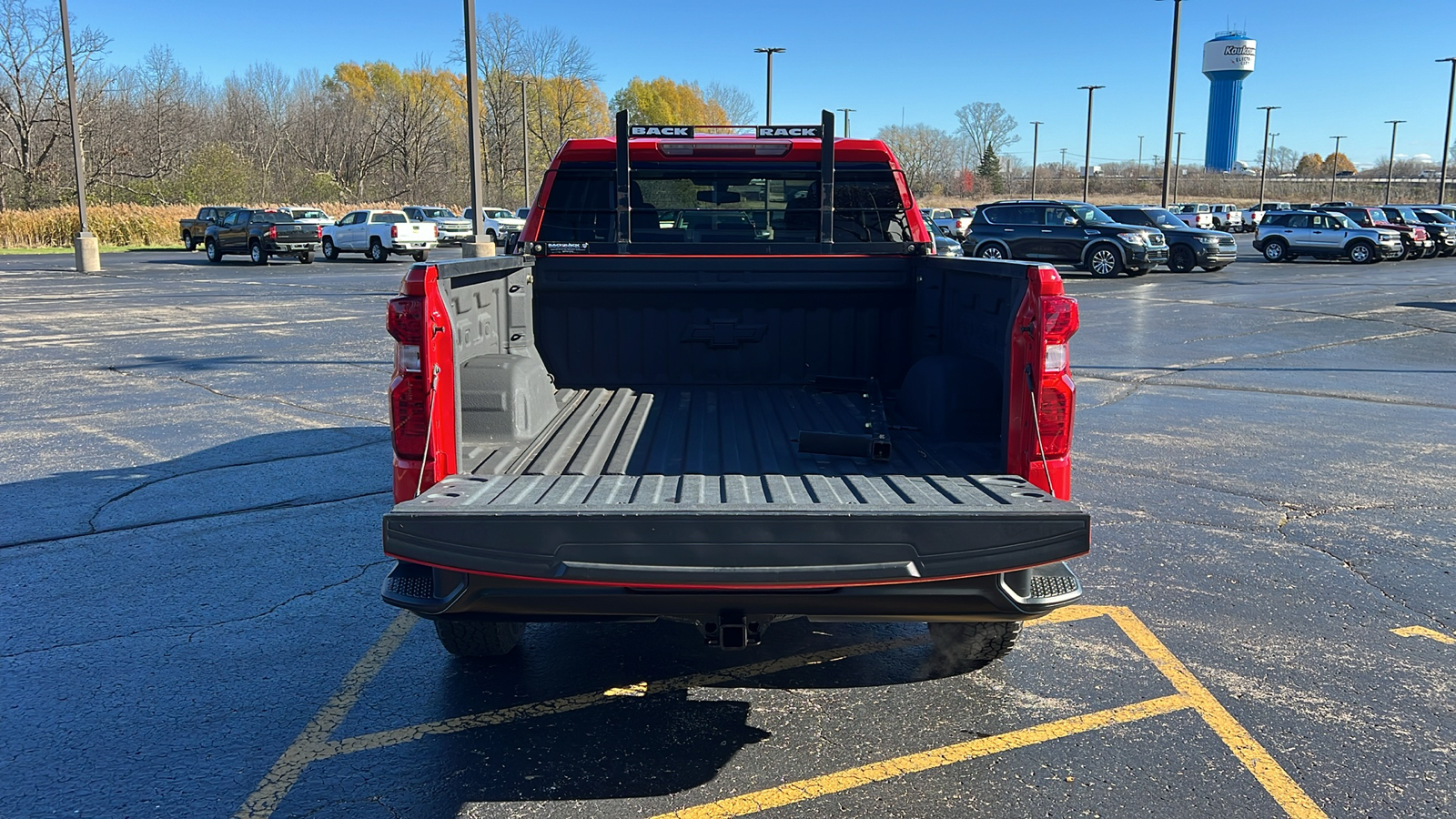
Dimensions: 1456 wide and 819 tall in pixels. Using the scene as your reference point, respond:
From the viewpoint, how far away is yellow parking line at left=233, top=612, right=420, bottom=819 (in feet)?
10.5

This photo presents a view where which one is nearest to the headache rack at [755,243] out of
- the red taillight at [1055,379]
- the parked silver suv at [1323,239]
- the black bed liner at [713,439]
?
the black bed liner at [713,439]

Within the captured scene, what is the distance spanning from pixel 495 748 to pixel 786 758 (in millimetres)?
996

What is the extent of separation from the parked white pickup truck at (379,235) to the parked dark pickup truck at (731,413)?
3079cm

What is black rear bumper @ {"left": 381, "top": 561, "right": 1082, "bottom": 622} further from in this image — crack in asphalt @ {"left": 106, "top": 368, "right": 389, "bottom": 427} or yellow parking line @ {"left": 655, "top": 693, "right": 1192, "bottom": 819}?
crack in asphalt @ {"left": 106, "top": 368, "right": 389, "bottom": 427}

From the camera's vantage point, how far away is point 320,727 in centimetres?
369

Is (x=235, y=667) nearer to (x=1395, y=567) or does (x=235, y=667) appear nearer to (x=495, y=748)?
(x=495, y=748)

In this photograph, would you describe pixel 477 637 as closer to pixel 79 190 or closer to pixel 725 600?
pixel 725 600

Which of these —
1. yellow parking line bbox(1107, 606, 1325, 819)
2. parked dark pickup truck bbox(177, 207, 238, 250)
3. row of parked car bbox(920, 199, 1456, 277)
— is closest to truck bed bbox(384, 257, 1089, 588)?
yellow parking line bbox(1107, 606, 1325, 819)

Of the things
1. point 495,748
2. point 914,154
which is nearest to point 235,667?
point 495,748

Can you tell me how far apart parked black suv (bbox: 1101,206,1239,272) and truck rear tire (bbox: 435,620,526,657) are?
27.8 metres

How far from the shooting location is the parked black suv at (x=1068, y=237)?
26.9m

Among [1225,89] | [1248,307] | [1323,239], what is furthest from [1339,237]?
[1225,89]

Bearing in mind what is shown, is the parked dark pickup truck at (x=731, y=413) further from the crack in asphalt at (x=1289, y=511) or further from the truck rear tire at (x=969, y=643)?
the crack in asphalt at (x=1289, y=511)

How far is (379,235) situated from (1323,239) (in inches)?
1256
